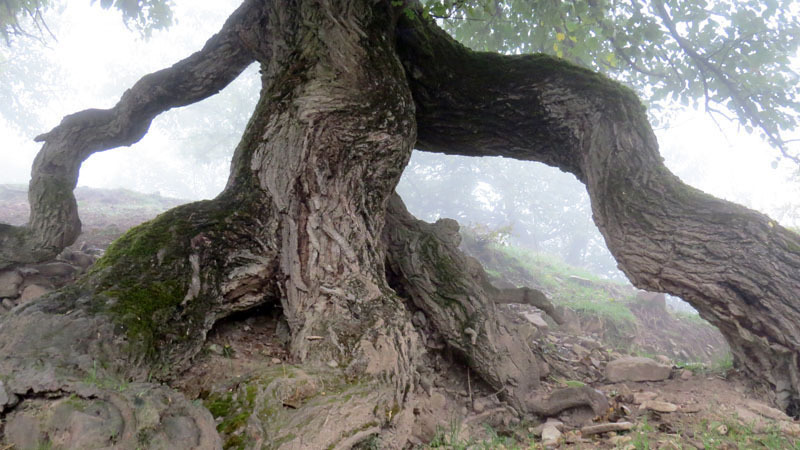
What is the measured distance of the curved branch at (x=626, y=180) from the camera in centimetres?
289

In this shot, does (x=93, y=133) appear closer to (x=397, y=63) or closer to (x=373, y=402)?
(x=397, y=63)

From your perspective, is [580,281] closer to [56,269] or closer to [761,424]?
[761,424]

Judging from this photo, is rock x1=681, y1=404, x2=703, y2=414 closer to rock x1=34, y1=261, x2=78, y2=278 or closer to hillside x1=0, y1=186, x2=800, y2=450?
hillside x1=0, y1=186, x2=800, y2=450

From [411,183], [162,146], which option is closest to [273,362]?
[411,183]

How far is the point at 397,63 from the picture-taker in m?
3.68

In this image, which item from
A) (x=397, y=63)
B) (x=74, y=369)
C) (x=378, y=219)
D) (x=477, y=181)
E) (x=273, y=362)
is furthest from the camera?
(x=477, y=181)

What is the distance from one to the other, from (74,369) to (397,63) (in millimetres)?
3088

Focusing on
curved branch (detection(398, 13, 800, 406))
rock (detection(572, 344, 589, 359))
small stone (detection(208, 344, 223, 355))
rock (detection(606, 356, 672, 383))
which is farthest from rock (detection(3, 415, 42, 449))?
rock (detection(572, 344, 589, 359))

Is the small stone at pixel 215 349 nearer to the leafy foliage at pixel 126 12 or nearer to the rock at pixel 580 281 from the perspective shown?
the leafy foliage at pixel 126 12

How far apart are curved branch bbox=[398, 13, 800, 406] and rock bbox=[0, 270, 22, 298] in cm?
394

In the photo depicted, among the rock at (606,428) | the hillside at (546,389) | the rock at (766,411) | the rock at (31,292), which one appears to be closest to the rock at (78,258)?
the hillside at (546,389)

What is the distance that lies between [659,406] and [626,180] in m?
1.74

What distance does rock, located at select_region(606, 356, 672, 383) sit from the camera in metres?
3.54

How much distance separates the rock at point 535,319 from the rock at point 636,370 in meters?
1.71
